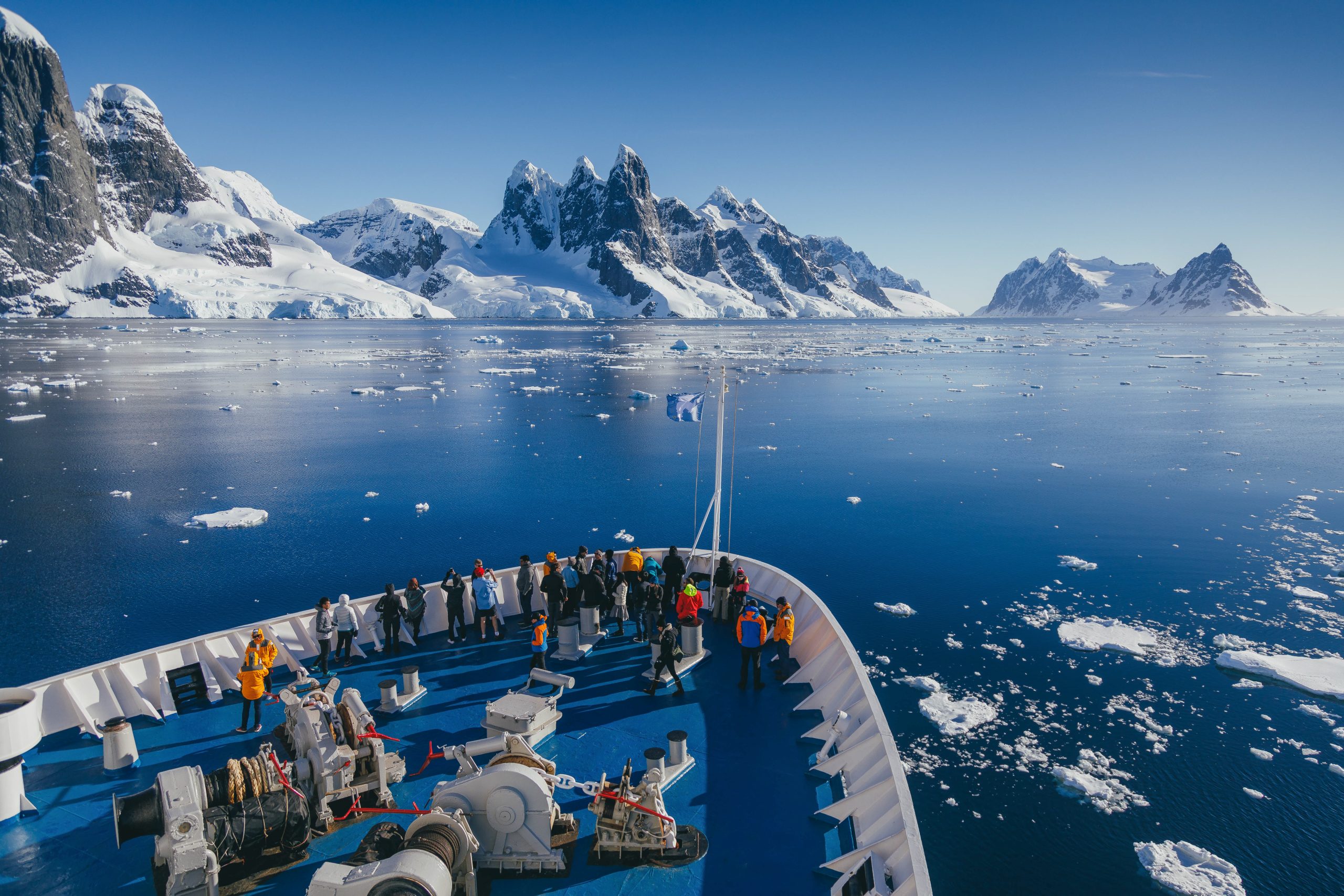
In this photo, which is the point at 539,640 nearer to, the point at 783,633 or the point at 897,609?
the point at 783,633

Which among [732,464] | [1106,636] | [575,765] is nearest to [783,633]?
[575,765]

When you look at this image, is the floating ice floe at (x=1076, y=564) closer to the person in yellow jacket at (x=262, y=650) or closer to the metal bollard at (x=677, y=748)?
the metal bollard at (x=677, y=748)

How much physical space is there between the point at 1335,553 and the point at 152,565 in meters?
38.6

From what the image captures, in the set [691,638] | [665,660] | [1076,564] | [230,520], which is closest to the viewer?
[665,660]

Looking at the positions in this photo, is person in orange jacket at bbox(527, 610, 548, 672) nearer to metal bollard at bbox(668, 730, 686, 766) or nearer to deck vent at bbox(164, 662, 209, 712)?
metal bollard at bbox(668, 730, 686, 766)

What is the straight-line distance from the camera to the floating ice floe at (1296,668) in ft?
50.4

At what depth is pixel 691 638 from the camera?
43.4 ft

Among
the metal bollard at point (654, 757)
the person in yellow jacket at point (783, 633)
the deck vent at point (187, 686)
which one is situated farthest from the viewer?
the person in yellow jacket at point (783, 633)

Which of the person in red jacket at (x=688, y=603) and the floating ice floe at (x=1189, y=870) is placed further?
the person in red jacket at (x=688, y=603)

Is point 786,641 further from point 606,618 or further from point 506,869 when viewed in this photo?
point 506,869

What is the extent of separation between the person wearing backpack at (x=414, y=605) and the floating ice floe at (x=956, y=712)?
10.2 metres

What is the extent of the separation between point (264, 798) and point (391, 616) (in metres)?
5.53

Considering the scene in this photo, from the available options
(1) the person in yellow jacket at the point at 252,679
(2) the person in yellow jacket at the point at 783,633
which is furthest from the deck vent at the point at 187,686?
(2) the person in yellow jacket at the point at 783,633

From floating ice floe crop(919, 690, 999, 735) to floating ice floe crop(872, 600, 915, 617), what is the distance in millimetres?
4035
